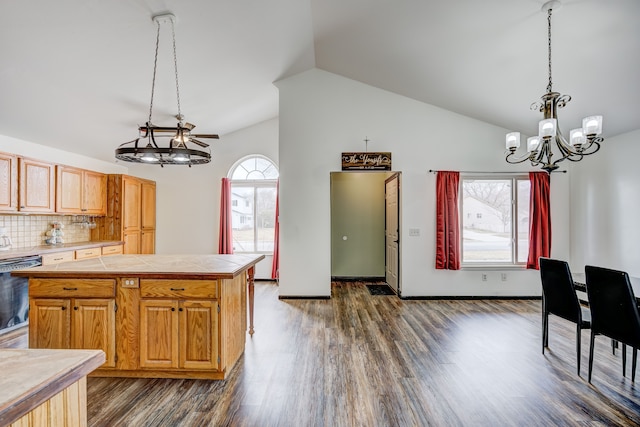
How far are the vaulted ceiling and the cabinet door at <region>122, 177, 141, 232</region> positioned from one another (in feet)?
2.87

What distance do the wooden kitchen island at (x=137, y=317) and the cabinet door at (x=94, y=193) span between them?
295 centimetres

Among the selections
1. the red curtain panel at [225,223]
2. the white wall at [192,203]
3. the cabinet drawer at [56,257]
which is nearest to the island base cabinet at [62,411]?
the cabinet drawer at [56,257]

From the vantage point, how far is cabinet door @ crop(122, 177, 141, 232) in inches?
220

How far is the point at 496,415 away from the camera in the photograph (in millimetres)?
2162

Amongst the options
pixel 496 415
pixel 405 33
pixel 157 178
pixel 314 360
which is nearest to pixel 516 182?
pixel 405 33

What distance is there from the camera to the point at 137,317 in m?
2.60

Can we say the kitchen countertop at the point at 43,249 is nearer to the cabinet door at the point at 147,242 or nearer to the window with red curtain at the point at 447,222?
the cabinet door at the point at 147,242

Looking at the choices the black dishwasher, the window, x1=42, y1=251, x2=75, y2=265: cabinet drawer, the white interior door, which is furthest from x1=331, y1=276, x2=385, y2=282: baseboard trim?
the black dishwasher

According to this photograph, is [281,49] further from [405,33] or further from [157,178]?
[157,178]

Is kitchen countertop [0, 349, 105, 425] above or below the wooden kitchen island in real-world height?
above

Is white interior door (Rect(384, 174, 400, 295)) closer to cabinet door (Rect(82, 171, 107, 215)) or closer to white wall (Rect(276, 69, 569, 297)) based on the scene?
white wall (Rect(276, 69, 569, 297))

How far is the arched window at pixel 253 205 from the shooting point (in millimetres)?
6707

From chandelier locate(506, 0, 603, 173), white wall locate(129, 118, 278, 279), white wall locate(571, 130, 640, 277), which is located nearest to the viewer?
chandelier locate(506, 0, 603, 173)

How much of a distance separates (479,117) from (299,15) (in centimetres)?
324
